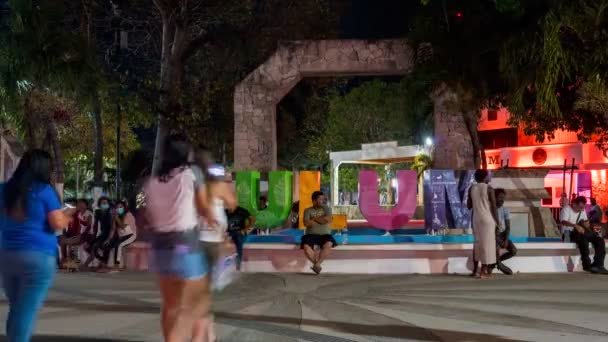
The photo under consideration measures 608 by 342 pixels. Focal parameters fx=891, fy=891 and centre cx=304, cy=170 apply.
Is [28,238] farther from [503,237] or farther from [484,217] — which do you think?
[503,237]

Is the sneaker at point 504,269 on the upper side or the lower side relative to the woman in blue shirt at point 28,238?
lower

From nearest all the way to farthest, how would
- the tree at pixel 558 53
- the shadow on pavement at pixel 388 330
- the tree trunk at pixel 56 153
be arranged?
1. the shadow on pavement at pixel 388 330
2. the tree at pixel 558 53
3. the tree trunk at pixel 56 153

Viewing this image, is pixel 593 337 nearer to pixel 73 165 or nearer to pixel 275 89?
pixel 275 89

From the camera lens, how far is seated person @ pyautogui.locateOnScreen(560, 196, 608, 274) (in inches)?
635

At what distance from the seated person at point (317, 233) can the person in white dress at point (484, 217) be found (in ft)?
8.17

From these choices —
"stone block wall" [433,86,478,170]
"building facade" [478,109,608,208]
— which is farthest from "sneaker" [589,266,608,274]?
"building facade" [478,109,608,208]

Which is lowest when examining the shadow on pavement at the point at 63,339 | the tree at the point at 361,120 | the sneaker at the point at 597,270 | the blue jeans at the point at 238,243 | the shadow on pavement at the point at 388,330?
the shadow on pavement at the point at 388,330

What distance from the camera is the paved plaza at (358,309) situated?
29.6 ft

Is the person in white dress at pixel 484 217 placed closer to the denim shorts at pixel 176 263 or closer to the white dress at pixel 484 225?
the white dress at pixel 484 225

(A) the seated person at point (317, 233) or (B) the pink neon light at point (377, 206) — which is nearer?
(A) the seated person at point (317, 233)

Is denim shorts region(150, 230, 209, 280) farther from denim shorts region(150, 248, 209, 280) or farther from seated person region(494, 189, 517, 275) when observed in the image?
seated person region(494, 189, 517, 275)

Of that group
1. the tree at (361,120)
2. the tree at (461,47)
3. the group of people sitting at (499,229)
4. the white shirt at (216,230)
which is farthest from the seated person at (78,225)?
the tree at (361,120)

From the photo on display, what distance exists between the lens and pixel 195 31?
3062 cm

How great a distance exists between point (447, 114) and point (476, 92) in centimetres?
114
